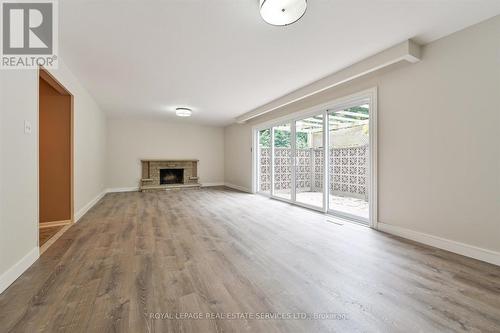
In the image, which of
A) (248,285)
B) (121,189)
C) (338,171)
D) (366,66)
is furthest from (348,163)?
(121,189)

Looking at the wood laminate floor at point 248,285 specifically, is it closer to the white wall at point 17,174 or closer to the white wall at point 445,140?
the white wall at point 17,174

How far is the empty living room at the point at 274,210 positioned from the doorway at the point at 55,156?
0.02m

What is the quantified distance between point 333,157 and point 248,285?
3175 mm

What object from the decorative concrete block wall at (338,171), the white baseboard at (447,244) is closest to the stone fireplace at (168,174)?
the decorative concrete block wall at (338,171)

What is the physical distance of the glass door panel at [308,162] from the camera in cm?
460

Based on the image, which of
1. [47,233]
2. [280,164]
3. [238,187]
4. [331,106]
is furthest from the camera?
[238,187]

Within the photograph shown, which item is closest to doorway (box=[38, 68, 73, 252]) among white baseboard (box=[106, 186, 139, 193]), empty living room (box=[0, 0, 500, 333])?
empty living room (box=[0, 0, 500, 333])

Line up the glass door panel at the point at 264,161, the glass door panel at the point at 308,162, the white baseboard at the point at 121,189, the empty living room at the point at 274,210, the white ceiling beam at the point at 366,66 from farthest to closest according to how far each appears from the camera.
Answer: the white baseboard at the point at 121,189, the glass door panel at the point at 264,161, the glass door panel at the point at 308,162, the white ceiling beam at the point at 366,66, the empty living room at the point at 274,210

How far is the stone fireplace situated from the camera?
7.51 m

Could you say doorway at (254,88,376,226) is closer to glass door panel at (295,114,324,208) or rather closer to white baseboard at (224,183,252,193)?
glass door panel at (295,114,324,208)

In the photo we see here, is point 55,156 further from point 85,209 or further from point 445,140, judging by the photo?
point 445,140

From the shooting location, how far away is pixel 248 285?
175cm

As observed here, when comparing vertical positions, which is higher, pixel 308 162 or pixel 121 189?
pixel 308 162

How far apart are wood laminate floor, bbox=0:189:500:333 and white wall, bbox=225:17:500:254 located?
0.41m
